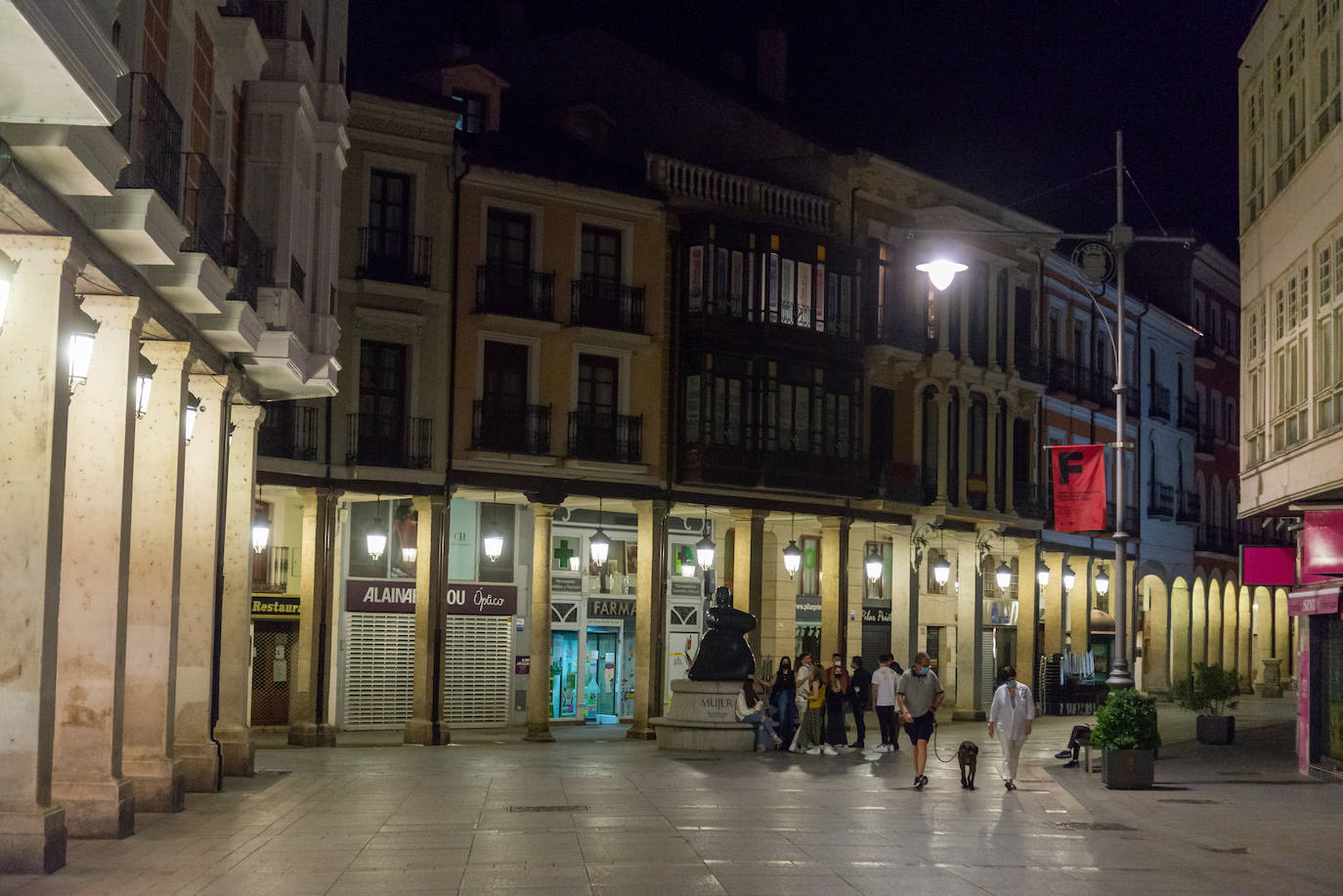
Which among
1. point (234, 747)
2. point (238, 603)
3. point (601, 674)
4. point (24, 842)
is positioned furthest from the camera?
point (601, 674)

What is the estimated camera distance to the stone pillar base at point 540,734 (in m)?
34.5

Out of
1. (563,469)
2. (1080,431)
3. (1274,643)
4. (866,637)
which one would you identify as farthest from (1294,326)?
(1274,643)

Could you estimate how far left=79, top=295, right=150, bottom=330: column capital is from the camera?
1587 cm

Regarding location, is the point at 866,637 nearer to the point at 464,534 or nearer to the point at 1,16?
the point at 464,534

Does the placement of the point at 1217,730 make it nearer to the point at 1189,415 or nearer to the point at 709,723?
the point at 709,723

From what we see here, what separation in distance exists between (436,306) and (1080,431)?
26.6 m

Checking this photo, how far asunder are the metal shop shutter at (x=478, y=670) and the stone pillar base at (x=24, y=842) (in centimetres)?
2331

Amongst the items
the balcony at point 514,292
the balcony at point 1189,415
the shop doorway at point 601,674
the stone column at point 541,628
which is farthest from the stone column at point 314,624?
the balcony at point 1189,415

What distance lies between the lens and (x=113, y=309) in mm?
15930

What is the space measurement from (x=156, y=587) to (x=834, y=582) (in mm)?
25745

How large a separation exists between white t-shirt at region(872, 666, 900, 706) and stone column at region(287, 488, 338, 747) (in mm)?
10676

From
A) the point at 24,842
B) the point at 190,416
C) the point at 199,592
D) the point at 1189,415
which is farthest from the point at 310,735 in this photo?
the point at 1189,415

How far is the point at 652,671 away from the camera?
124 feet

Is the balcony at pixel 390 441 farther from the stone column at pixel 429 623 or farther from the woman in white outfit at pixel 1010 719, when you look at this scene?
the woman in white outfit at pixel 1010 719
